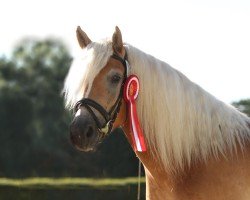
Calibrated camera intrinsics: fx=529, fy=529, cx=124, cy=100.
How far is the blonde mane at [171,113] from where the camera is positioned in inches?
165

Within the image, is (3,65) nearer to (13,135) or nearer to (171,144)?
(13,135)

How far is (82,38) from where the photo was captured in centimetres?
451

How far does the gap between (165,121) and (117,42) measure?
743mm

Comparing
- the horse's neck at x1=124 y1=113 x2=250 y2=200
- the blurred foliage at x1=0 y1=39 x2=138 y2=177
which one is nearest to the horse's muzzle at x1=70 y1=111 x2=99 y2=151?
the horse's neck at x1=124 y1=113 x2=250 y2=200

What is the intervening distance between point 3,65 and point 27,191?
30826 mm

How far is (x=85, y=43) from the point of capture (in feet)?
14.8

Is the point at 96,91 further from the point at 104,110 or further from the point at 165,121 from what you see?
the point at 165,121

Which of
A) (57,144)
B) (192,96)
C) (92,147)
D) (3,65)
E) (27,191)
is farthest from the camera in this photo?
(3,65)

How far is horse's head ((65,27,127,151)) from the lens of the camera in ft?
13.0

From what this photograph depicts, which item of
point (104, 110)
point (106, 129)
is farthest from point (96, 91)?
point (106, 129)

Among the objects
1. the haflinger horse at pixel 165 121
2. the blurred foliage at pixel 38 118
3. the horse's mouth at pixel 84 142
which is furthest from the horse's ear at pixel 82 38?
the blurred foliage at pixel 38 118

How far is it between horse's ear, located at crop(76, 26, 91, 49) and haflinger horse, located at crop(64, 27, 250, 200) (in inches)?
2.8

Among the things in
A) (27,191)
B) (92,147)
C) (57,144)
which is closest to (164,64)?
(92,147)

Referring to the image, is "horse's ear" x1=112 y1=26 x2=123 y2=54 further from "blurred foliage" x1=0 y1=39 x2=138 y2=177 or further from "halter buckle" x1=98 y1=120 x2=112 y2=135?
"blurred foliage" x1=0 y1=39 x2=138 y2=177
